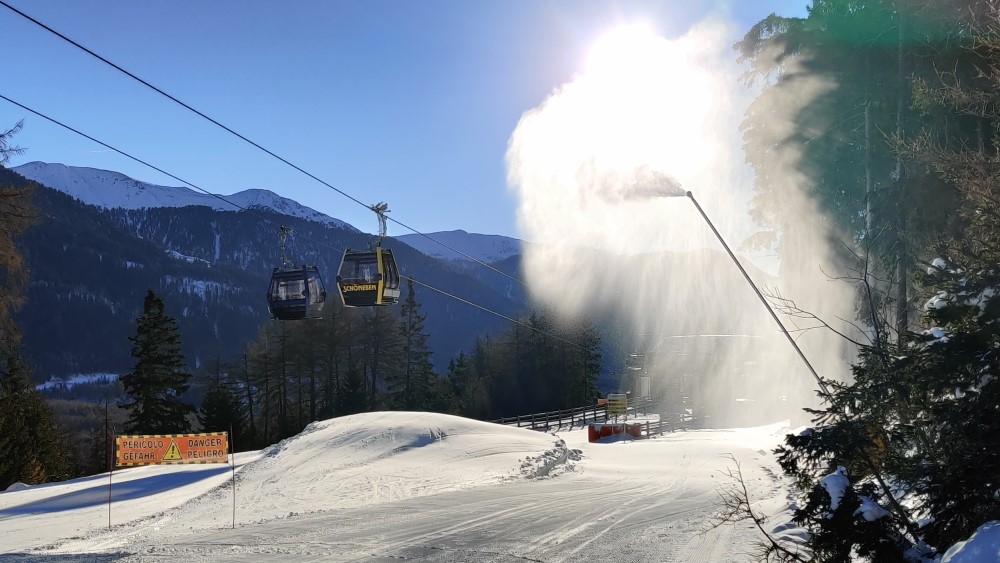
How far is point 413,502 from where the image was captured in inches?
544

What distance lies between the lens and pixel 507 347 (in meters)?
70.4

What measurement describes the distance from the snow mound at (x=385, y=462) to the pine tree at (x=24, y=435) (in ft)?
46.4

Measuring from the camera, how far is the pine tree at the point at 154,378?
42.2 metres

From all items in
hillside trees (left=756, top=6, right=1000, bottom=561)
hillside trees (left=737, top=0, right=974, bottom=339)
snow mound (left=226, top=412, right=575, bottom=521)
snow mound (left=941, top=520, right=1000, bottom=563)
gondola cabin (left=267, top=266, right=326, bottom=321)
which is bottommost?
snow mound (left=226, top=412, right=575, bottom=521)

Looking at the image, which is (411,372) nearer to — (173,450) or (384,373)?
(384,373)

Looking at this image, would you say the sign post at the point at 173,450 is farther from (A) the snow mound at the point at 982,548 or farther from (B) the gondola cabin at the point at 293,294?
(A) the snow mound at the point at 982,548

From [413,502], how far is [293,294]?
30.4ft

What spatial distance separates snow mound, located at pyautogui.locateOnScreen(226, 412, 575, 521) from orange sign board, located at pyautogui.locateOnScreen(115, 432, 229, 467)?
3.11 meters

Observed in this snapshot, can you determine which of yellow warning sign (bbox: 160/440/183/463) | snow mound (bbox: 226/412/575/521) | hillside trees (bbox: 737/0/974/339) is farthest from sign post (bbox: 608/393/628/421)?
yellow warning sign (bbox: 160/440/183/463)

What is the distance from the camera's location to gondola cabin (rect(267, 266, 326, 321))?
68.6ft

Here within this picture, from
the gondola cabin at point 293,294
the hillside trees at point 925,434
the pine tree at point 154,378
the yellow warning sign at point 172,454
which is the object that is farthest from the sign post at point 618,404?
the hillside trees at point 925,434

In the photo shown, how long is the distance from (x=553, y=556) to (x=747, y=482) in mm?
9910

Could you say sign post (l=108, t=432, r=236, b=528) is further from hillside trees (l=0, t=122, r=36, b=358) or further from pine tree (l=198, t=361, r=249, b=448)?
pine tree (l=198, t=361, r=249, b=448)

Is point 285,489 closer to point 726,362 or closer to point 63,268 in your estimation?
point 726,362
